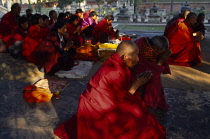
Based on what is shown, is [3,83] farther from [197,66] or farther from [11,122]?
[197,66]

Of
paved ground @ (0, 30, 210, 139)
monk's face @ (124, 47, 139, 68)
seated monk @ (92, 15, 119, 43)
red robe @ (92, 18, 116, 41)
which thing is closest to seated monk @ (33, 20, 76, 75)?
paved ground @ (0, 30, 210, 139)

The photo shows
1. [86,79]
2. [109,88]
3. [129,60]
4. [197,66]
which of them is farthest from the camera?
[197,66]

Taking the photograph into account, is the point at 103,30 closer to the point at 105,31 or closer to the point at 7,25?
the point at 105,31

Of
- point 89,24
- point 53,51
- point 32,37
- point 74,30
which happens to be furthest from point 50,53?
point 89,24

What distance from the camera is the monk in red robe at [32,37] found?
6.39m

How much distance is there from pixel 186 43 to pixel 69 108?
168 inches

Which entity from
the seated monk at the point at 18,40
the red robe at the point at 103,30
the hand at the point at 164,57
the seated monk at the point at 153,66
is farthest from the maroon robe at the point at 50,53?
the hand at the point at 164,57

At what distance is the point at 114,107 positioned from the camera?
2.47 m

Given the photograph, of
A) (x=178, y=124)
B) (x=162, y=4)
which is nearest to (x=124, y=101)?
(x=178, y=124)

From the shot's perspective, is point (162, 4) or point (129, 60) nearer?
point (129, 60)

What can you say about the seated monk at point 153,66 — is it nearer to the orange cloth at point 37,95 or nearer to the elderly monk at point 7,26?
the orange cloth at point 37,95

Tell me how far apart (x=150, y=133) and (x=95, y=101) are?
31.5 inches

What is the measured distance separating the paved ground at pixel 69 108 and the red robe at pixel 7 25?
7.75 feet

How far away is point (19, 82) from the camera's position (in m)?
5.14
